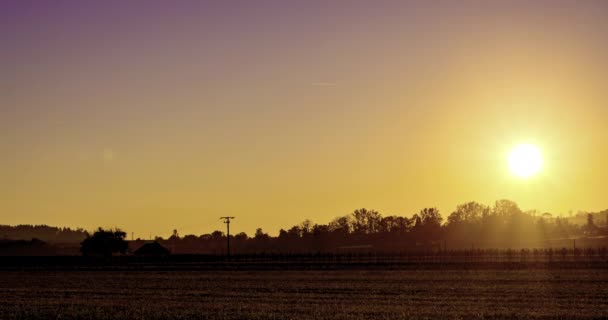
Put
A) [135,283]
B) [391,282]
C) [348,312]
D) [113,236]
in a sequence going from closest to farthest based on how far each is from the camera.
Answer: [348,312], [391,282], [135,283], [113,236]

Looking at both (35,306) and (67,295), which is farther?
(67,295)

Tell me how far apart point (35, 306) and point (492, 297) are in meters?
24.3

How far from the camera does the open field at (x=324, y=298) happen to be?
3441 cm

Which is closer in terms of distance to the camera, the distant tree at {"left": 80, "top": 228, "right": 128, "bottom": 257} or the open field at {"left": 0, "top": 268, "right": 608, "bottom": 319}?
the open field at {"left": 0, "top": 268, "right": 608, "bottom": 319}

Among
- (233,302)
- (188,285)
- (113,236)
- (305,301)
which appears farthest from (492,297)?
(113,236)

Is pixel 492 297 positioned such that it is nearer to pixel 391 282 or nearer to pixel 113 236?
pixel 391 282

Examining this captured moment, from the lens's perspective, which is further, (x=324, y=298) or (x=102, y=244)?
(x=102, y=244)

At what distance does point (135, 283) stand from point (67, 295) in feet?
42.2

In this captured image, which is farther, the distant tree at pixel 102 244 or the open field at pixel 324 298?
the distant tree at pixel 102 244

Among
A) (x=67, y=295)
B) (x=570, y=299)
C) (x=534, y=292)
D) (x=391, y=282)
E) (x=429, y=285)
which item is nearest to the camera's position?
(x=570, y=299)

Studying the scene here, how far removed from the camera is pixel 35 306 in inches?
1571

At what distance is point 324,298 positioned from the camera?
43.2m

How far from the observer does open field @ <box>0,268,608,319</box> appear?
113 feet

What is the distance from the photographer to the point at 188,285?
57.0 m
